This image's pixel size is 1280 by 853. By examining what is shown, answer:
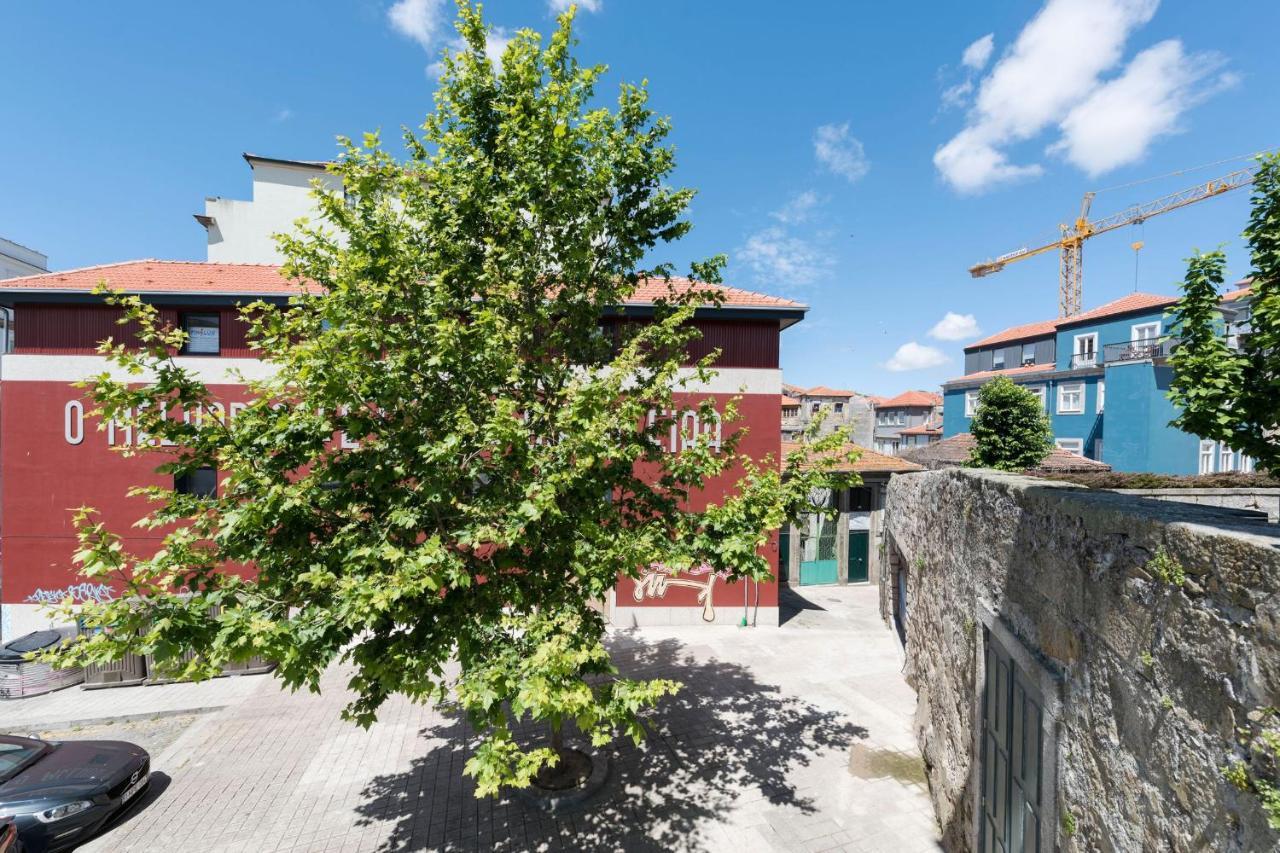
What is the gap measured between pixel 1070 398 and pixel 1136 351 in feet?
14.7

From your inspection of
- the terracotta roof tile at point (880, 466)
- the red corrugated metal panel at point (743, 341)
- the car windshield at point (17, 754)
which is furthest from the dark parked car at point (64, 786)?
the terracotta roof tile at point (880, 466)

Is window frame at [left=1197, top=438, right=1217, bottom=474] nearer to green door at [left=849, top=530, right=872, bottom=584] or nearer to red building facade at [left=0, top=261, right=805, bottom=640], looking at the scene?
green door at [left=849, top=530, right=872, bottom=584]

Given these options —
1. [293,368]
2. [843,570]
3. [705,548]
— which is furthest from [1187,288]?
[843,570]

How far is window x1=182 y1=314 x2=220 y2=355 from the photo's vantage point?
1320 centimetres

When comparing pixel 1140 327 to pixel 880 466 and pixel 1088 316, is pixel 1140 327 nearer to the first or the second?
pixel 1088 316

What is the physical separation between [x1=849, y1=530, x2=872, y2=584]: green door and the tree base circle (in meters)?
14.0

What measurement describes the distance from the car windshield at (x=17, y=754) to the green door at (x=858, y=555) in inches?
814

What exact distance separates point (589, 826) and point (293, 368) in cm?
679

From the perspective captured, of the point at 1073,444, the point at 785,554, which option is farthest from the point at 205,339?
the point at 1073,444

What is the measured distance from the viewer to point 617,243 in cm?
666

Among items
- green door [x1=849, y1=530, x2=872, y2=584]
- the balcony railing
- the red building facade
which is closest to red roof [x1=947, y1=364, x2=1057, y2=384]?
the balcony railing
